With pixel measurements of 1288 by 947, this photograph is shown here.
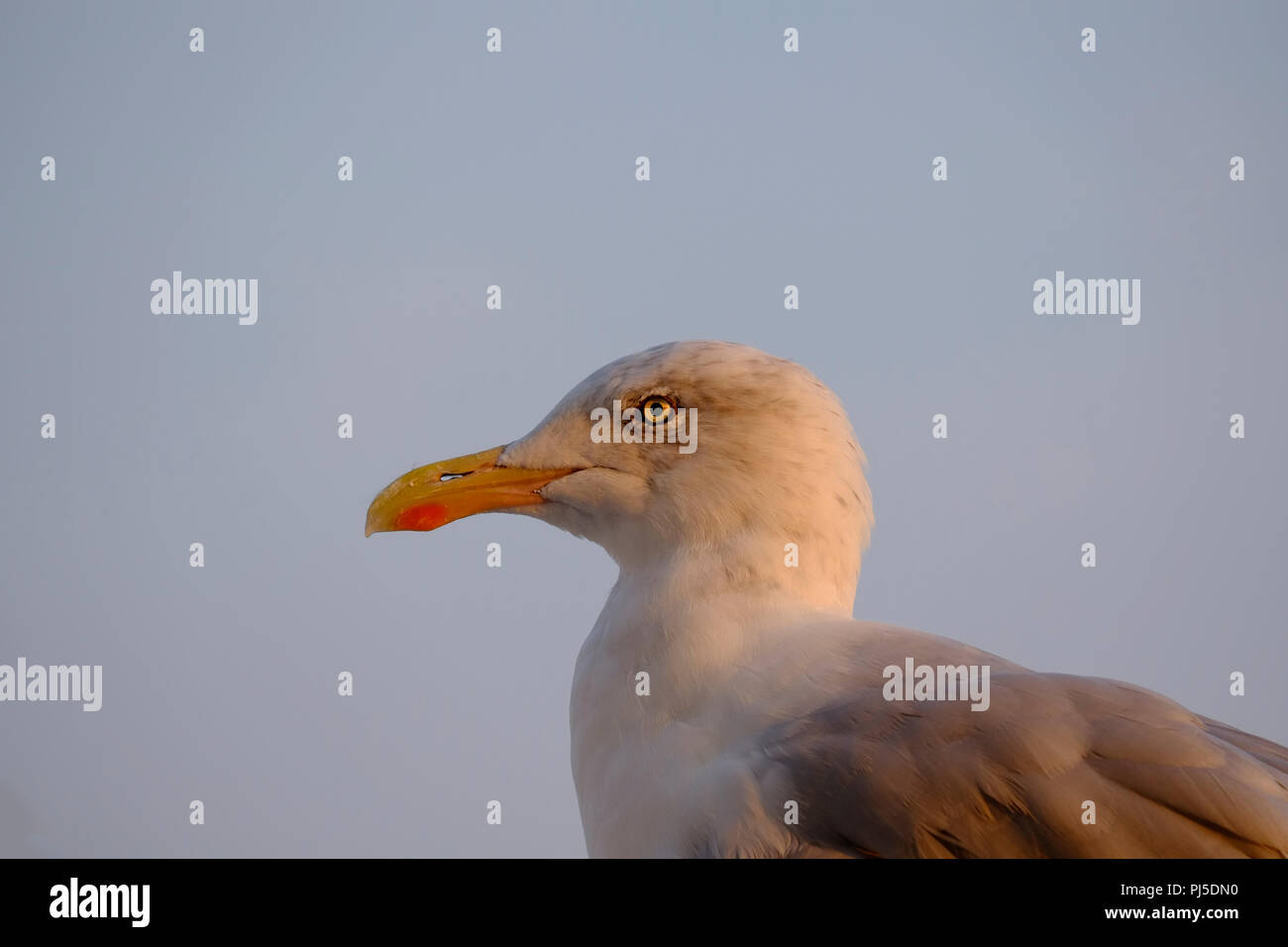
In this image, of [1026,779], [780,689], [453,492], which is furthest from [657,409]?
[1026,779]

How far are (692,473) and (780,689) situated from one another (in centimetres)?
69

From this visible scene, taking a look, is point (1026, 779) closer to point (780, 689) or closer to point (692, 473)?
point (780, 689)

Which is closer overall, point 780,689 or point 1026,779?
point 1026,779

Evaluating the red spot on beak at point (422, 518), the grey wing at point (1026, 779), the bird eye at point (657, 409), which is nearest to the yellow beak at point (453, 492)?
the red spot on beak at point (422, 518)

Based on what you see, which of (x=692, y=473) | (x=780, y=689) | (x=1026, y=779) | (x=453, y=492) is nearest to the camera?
(x=1026, y=779)

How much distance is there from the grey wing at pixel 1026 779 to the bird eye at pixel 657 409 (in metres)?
0.96

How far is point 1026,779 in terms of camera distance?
2293mm

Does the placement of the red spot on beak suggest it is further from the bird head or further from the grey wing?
the grey wing

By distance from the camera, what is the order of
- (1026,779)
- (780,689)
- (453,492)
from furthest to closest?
(453,492), (780,689), (1026,779)

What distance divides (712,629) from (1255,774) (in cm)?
114

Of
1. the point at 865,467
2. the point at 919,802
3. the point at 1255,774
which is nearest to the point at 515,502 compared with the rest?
the point at 865,467
